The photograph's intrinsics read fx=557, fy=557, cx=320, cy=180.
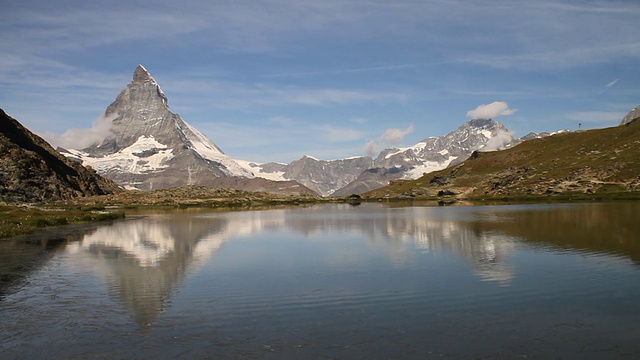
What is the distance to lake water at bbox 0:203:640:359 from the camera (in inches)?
1004

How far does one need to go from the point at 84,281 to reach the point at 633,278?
136 feet

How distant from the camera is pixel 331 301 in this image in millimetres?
35000

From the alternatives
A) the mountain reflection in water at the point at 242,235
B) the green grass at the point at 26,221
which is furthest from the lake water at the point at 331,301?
the green grass at the point at 26,221

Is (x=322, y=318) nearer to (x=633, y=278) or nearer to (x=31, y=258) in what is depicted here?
(x=633, y=278)

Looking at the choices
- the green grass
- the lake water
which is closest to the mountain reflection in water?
the lake water

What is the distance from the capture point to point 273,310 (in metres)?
32.7

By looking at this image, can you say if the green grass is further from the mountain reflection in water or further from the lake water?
the lake water

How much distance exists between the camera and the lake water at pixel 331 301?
2550cm

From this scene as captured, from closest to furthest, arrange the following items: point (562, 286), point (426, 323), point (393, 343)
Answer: point (393, 343), point (426, 323), point (562, 286)

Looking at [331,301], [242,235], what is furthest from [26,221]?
[331,301]

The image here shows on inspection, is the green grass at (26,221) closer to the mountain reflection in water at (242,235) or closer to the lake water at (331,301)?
the mountain reflection in water at (242,235)

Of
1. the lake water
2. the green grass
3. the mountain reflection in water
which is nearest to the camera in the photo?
the lake water

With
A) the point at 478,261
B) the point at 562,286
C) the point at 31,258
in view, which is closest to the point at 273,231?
the point at 31,258

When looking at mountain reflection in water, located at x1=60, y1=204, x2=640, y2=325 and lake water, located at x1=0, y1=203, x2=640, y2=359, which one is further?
mountain reflection in water, located at x1=60, y1=204, x2=640, y2=325
